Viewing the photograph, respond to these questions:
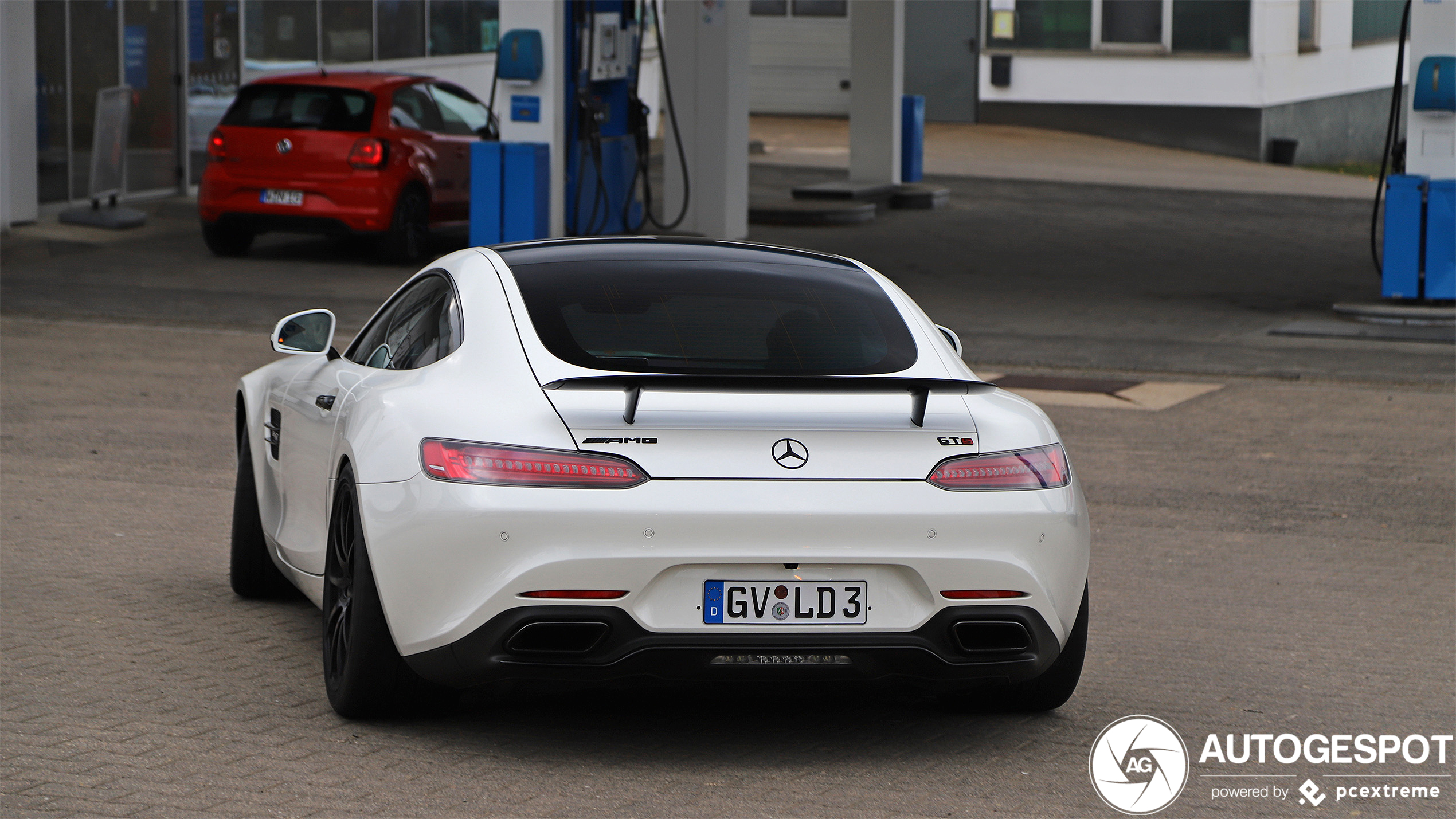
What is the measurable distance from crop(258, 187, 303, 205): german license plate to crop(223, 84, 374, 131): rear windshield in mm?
623

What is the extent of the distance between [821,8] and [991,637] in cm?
3912

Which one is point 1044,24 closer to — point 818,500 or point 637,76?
point 637,76

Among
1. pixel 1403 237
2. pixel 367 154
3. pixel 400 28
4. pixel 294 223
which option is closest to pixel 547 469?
pixel 1403 237

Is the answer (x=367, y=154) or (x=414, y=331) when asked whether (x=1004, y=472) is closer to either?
(x=414, y=331)

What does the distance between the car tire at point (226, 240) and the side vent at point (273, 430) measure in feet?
42.9

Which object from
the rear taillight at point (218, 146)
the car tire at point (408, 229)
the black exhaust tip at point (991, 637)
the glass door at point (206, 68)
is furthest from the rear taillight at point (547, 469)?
the glass door at point (206, 68)

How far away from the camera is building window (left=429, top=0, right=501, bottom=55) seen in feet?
99.6

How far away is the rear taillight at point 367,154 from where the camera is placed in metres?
18.8

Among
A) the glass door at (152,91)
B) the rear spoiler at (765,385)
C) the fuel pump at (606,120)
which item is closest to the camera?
the rear spoiler at (765,385)

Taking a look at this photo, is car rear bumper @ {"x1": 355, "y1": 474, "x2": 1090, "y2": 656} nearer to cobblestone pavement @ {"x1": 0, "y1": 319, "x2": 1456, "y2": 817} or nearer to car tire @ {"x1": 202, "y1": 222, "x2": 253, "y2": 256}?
cobblestone pavement @ {"x1": 0, "y1": 319, "x2": 1456, "y2": 817}

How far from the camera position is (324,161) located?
18.8 m

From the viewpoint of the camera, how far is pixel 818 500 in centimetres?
507

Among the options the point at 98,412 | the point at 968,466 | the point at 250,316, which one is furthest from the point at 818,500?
the point at 250,316

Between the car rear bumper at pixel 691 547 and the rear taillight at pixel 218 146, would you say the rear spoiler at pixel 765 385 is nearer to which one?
the car rear bumper at pixel 691 547
